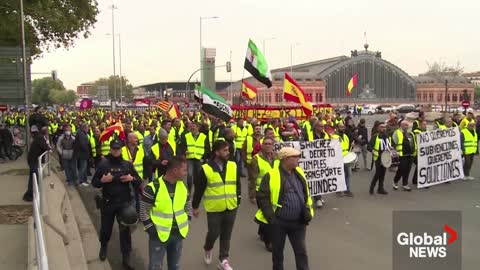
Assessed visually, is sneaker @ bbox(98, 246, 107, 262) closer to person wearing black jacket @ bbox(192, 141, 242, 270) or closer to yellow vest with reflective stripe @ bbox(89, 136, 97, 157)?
person wearing black jacket @ bbox(192, 141, 242, 270)

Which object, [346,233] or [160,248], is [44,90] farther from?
[160,248]

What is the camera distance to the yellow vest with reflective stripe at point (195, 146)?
1123 centimetres

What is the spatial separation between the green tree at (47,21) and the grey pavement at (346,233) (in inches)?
480

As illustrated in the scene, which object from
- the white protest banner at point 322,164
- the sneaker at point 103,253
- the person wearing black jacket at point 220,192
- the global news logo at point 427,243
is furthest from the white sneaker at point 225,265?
the white protest banner at point 322,164

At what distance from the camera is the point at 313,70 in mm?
120500

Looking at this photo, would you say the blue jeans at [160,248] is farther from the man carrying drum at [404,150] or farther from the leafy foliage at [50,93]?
the leafy foliage at [50,93]

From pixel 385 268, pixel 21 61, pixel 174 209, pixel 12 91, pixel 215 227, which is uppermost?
pixel 21 61

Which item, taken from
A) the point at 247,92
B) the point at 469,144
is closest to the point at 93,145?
the point at 469,144

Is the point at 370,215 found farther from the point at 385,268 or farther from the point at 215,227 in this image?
the point at 215,227

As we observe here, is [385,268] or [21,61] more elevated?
[21,61]

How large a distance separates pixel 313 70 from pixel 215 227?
116751 millimetres

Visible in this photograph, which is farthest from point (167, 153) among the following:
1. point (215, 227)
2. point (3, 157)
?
point (3, 157)

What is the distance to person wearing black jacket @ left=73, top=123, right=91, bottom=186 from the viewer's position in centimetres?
1302

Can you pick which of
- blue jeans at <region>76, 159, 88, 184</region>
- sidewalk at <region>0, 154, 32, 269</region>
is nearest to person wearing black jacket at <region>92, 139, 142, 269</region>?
sidewalk at <region>0, 154, 32, 269</region>
